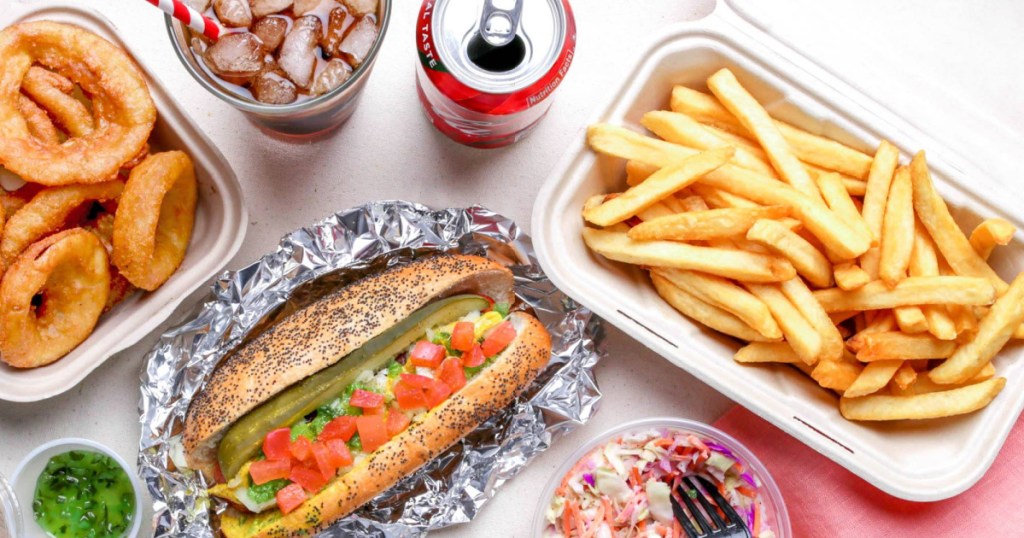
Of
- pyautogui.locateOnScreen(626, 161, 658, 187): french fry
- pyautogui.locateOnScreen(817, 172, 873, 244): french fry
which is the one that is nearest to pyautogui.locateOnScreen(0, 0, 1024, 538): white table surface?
pyautogui.locateOnScreen(626, 161, 658, 187): french fry

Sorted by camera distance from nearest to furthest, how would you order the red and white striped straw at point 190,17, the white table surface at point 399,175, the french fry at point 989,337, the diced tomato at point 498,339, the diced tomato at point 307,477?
the red and white striped straw at point 190,17 → the french fry at point 989,337 → the diced tomato at point 307,477 → the diced tomato at point 498,339 → the white table surface at point 399,175

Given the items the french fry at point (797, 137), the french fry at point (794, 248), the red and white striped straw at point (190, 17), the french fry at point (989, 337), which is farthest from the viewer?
the french fry at point (797, 137)

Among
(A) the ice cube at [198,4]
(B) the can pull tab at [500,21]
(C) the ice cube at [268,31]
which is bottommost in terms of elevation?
(C) the ice cube at [268,31]

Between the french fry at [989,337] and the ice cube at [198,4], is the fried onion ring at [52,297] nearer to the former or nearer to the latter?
the ice cube at [198,4]

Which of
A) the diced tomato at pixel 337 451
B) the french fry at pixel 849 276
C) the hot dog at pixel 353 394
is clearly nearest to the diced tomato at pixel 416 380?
the hot dog at pixel 353 394

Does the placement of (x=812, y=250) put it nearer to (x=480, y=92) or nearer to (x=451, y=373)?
(x=480, y=92)

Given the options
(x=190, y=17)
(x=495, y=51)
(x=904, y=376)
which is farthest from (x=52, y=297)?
(x=904, y=376)

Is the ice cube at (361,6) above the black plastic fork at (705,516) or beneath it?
above

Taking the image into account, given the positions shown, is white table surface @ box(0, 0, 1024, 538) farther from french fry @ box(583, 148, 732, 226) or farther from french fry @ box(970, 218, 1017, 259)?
french fry @ box(970, 218, 1017, 259)
